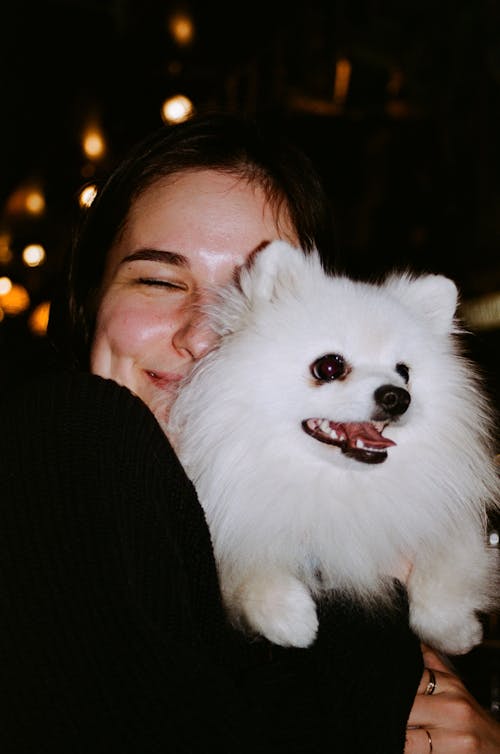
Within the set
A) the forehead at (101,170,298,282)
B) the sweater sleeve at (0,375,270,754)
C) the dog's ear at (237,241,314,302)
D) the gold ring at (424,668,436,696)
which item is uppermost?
the forehead at (101,170,298,282)

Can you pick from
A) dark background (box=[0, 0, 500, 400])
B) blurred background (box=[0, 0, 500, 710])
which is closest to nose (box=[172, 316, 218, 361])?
blurred background (box=[0, 0, 500, 710])

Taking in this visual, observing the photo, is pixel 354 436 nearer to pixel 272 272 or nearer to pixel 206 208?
pixel 272 272

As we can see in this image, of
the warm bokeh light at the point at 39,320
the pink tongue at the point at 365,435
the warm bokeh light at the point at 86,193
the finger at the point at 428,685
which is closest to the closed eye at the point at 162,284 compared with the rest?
the pink tongue at the point at 365,435

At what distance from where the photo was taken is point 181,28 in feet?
18.9

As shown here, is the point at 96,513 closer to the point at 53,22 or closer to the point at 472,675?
the point at 472,675

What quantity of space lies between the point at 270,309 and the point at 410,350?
0.33 m

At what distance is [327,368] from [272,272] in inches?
10.3

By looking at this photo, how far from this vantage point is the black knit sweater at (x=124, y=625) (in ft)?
2.99

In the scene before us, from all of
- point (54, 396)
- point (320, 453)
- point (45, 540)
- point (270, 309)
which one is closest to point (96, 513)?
point (45, 540)

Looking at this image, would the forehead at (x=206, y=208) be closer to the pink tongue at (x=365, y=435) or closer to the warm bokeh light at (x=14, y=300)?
the pink tongue at (x=365, y=435)

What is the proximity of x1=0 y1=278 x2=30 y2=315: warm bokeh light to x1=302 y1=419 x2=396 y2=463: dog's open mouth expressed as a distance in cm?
578

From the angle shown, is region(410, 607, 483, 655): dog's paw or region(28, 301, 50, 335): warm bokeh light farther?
region(28, 301, 50, 335): warm bokeh light

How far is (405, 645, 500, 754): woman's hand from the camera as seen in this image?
140 centimetres

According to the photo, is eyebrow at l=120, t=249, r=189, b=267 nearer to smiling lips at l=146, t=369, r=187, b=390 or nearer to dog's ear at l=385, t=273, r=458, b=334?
smiling lips at l=146, t=369, r=187, b=390
